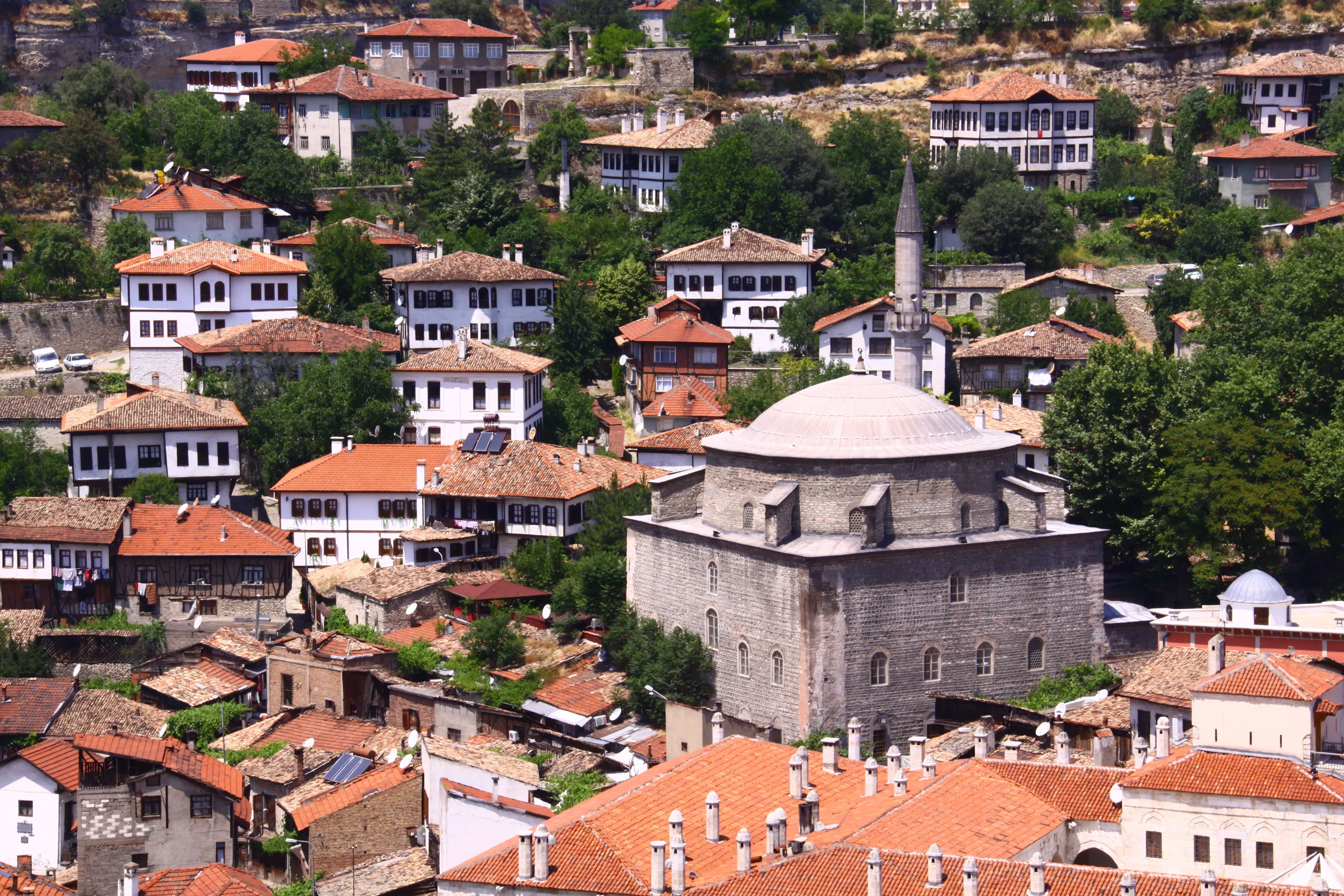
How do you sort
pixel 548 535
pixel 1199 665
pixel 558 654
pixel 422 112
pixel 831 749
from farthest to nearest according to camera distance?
1. pixel 422 112
2. pixel 548 535
3. pixel 558 654
4. pixel 1199 665
5. pixel 831 749

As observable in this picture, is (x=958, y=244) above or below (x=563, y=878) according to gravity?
above

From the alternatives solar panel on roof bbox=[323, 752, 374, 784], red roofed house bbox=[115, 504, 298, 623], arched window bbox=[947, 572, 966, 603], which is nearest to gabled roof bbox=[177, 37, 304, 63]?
red roofed house bbox=[115, 504, 298, 623]

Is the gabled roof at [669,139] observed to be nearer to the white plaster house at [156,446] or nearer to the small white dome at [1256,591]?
the white plaster house at [156,446]

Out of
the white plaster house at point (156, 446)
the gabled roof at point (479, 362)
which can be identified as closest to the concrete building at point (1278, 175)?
the gabled roof at point (479, 362)

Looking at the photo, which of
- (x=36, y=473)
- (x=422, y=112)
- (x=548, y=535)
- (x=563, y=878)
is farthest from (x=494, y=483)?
(x=422, y=112)

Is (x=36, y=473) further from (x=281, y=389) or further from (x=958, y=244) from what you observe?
(x=958, y=244)

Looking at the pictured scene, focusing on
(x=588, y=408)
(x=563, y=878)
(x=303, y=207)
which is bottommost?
(x=563, y=878)

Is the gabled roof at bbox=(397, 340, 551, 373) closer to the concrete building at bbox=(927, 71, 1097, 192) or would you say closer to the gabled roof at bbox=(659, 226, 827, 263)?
the gabled roof at bbox=(659, 226, 827, 263)

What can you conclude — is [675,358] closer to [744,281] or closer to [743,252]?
[744,281]

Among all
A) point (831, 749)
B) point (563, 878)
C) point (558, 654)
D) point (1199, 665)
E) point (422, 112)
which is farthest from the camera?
point (422, 112)
